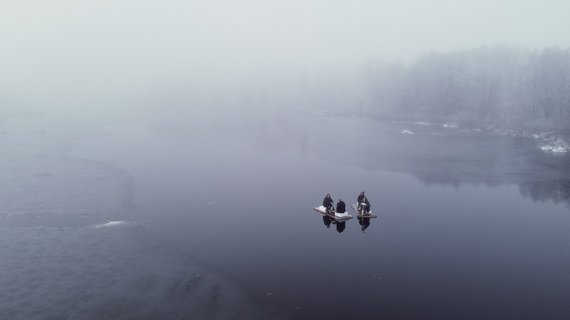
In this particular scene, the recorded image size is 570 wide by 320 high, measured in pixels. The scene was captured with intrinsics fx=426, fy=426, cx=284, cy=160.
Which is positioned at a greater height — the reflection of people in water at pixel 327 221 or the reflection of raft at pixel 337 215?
the reflection of raft at pixel 337 215

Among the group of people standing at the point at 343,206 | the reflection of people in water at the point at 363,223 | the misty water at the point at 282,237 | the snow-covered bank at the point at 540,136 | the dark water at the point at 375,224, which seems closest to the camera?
the misty water at the point at 282,237

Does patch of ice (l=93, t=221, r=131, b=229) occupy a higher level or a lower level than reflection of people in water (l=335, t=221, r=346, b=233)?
higher

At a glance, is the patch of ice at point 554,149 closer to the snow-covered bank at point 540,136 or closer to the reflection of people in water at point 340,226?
the snow-covered bank at point 540,136

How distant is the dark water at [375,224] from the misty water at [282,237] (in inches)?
5.8

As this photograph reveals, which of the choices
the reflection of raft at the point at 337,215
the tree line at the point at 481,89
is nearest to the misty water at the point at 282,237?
the reflection of raft at the point at 337,215

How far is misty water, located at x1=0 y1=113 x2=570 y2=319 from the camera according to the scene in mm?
23406

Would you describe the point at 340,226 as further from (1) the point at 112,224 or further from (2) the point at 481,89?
(2) the point at 481,89

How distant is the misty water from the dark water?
15 centimetres

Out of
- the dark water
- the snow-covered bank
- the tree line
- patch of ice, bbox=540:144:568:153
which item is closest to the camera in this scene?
the dark water

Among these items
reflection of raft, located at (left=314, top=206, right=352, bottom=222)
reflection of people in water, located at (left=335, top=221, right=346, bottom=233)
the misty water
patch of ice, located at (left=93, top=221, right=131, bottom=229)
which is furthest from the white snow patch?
reflection of people in water, located at (left=335, top=221, right=346, bottom=233)

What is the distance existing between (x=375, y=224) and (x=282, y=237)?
27.1 ft

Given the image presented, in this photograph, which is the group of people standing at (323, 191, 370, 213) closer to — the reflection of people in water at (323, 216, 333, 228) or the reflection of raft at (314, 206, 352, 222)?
the reflection of raft at (314, 206, 352, 222)

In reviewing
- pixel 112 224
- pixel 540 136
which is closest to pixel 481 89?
pixel 540 136

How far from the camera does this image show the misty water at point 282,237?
76.8 ft
